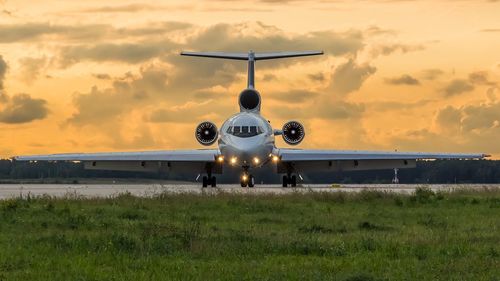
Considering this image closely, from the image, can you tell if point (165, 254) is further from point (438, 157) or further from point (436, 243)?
point (438, 157)

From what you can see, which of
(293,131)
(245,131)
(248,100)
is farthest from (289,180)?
(245,131)

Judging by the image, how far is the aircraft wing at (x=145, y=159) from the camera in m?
→ 64.6

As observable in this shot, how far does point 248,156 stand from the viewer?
61875mm

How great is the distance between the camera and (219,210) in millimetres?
34312

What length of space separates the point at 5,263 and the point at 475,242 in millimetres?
11695

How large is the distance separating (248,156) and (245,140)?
114 centimetres

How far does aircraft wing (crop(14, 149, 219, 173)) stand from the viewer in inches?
2544

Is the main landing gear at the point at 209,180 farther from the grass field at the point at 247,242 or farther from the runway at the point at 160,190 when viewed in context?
the grass field at the point at 247,242

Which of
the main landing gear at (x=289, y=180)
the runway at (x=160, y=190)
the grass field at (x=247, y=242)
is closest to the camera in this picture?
the grass field at (x=247, y=242)

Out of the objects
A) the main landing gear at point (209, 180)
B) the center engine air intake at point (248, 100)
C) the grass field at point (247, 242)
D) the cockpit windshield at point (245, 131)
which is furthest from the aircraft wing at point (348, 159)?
the grass field at point (247, 242)

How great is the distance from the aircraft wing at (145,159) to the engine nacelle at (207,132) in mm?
884

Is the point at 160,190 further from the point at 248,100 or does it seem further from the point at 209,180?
the point at 248,100

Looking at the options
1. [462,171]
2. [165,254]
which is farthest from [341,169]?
[462,171]

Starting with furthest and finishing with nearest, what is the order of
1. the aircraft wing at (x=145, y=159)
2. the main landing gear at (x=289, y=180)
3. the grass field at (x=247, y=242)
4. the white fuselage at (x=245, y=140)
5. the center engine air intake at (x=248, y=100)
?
the center engine air intake at (x=248, y=100)
the main landing gear at (x=289, y=180)
the aircraft wing at (x=145, y=159)
the white fuselage at (x=245, y=140)
the grass field at (x=247, y=242)
